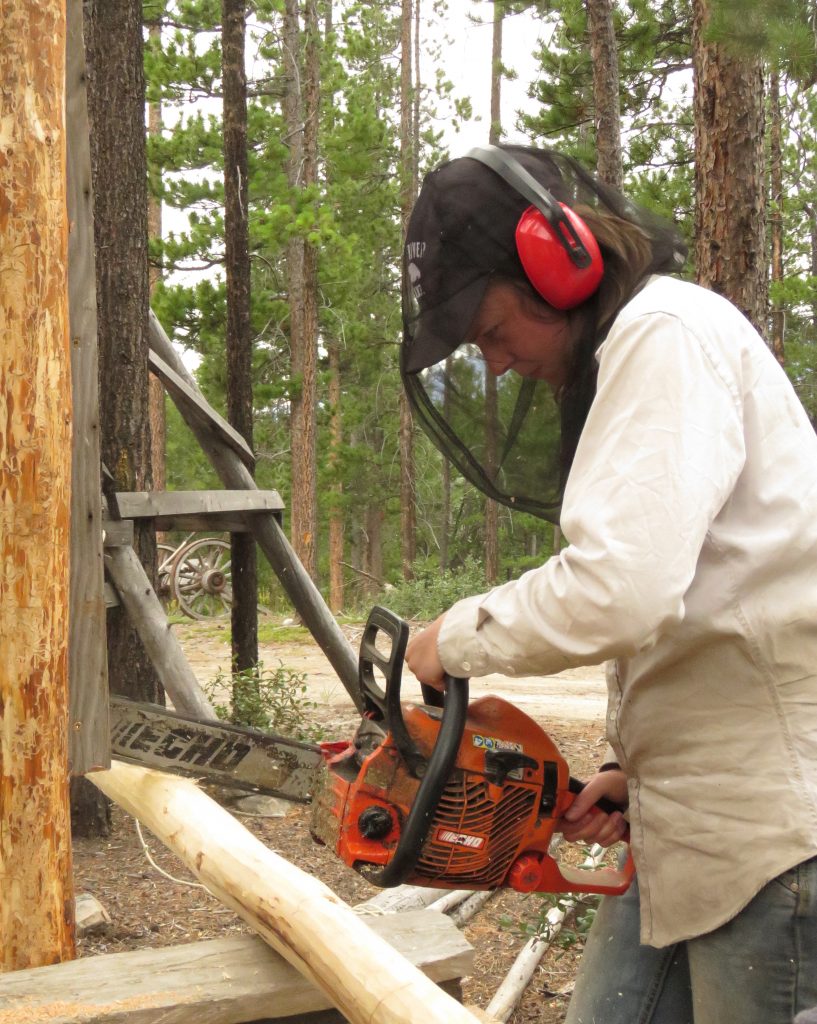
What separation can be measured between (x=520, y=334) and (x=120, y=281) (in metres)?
3.98

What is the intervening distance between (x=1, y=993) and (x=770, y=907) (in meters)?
1.87

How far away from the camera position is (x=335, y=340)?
22.4 metres

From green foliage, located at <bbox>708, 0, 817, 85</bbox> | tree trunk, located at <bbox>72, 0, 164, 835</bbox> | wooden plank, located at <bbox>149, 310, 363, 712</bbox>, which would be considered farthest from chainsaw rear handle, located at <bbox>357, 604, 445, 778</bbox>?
wooden plank, located at <bbox>149, 310, 363, 712</bbox>

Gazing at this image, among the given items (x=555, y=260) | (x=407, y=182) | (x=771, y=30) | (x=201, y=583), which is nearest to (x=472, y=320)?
(x=555, y=260)

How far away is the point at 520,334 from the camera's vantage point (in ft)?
6.13

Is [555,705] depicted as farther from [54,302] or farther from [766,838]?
[766,838]

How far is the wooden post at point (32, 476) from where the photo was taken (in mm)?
2795

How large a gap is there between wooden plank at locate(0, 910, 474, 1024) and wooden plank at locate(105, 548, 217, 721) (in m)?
1.94

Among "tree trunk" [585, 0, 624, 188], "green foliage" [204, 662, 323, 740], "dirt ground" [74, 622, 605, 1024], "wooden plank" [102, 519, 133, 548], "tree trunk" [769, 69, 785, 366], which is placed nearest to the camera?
"dirt ground" [74, 622, 605, 1024]

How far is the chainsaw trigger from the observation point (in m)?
1.92

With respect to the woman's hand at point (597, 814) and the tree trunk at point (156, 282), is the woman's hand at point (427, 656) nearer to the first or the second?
the woman's hand at point (597, 814)

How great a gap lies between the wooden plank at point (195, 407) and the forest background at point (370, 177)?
1.58 m

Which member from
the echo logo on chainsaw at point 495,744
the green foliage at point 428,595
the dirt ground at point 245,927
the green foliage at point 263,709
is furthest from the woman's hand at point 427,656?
the green foliage at point 428,595

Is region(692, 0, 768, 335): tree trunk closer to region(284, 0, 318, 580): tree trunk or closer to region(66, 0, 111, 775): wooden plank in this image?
region(66, 0, 111, 775): wooden plank
